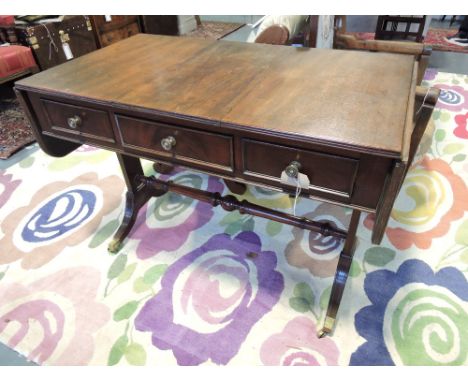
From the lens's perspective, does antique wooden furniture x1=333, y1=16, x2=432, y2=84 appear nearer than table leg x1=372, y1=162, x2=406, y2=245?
No

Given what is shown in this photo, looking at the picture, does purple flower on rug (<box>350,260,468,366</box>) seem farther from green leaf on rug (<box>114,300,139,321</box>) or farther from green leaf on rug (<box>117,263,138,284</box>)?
green leaf on rug (<box>117,263,138,284</box>)

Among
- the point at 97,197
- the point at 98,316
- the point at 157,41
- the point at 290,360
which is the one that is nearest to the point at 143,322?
the point at 98,316

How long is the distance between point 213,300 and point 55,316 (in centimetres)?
61

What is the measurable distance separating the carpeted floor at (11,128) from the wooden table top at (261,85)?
1313mm

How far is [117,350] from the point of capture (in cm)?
115

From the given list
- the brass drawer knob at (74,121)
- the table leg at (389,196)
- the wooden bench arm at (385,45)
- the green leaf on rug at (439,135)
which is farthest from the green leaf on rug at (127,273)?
the green leaf on rug at (439,135)

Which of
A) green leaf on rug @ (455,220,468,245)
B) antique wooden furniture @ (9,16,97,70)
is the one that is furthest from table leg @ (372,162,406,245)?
antique wooden furniture @ (9,16,97,70)

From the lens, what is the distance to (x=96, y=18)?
3.11m

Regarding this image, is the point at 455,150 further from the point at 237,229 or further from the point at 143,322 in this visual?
the point at 143,322

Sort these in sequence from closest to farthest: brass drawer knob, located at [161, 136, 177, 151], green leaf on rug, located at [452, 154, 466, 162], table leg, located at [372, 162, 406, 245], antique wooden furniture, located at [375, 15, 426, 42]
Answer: table leg, located at [372, 162, 406, 245]
brass drawer knob, located at [161, 136, 177, 151]
green leaf on rug, located at [452, 154, 466, 162]
antique wooden furniture, located at [375, 15, 426, 42]

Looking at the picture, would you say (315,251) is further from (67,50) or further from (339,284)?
(67,50)

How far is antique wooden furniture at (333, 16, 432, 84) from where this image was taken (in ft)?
4.98

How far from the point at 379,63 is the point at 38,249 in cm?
163

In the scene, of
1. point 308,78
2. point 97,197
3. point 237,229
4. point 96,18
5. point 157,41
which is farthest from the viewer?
point 96,18
